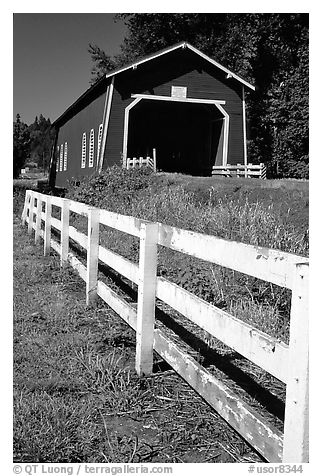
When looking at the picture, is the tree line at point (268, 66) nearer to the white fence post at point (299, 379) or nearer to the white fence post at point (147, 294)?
the white fence post at point (147, 294)

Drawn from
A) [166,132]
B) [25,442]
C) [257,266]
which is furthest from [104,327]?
[166,132]

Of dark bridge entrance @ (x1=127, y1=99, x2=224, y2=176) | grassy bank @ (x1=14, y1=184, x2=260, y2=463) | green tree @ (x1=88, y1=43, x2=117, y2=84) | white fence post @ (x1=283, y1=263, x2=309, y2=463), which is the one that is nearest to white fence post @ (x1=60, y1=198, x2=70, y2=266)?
grassy bank @ (x1=14, y1=184, x2=260, y2=463)

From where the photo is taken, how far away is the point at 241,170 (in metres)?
22.4

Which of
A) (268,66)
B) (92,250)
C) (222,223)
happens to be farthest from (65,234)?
(268,66)

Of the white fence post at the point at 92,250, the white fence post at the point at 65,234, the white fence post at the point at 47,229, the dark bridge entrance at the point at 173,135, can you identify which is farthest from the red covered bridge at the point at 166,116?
the white fence post at the point at 92,250

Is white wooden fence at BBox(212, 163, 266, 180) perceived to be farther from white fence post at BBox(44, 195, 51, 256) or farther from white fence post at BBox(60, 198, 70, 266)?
white fence post at BBox(60, 198, 70, 266)

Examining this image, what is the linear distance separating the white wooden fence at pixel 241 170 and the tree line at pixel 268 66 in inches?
203

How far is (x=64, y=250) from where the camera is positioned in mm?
7672

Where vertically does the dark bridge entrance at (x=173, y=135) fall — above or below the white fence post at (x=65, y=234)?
above

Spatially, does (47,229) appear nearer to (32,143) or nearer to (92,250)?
(92,250)

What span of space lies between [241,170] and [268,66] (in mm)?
9894

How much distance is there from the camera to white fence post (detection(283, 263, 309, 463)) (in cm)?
224

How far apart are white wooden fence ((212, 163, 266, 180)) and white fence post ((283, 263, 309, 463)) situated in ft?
60.2

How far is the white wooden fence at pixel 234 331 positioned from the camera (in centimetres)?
228
